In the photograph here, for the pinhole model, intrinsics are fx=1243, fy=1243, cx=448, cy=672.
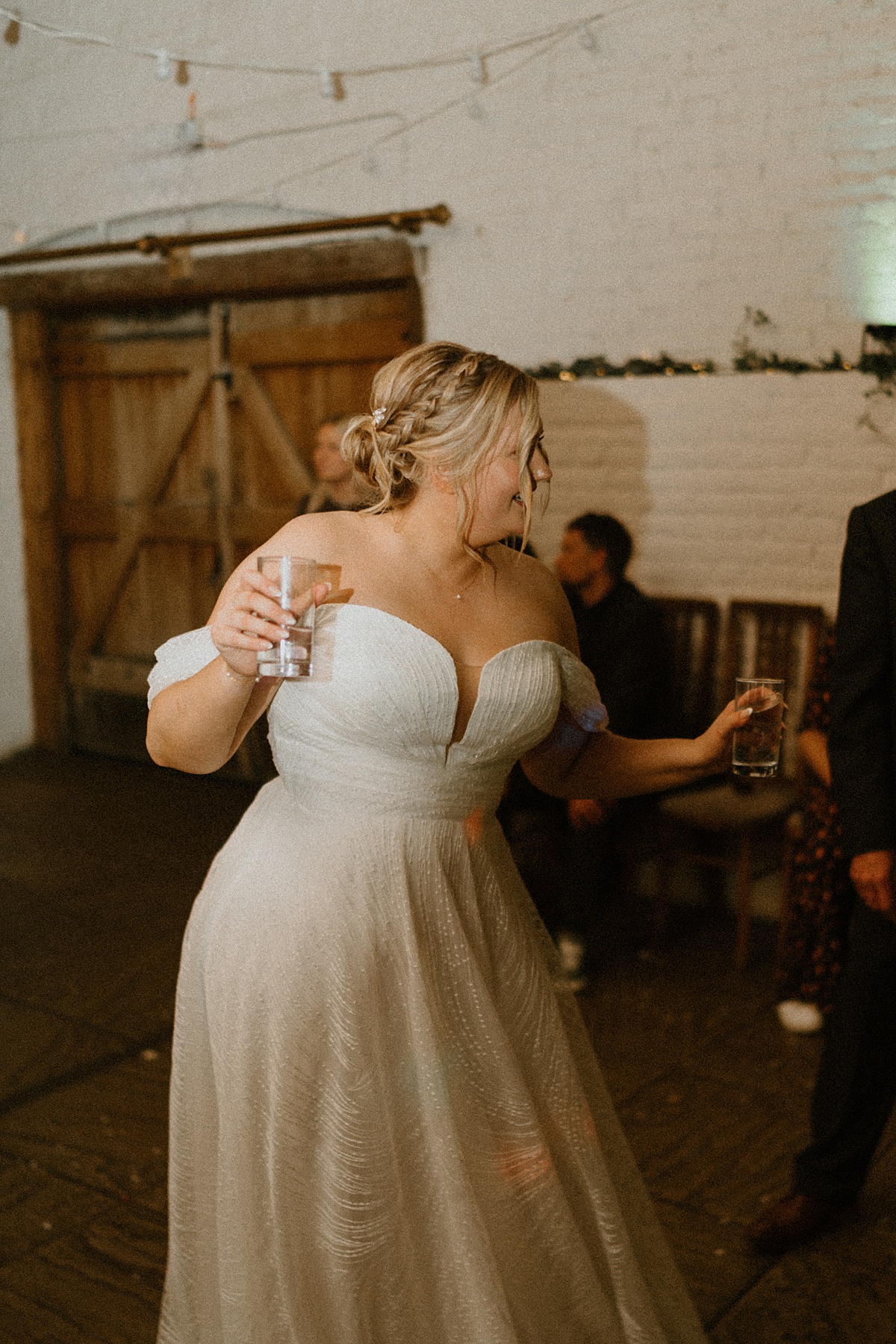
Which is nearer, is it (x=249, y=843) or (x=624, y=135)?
(x=249, y=843)

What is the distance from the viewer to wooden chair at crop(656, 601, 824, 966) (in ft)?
12.4

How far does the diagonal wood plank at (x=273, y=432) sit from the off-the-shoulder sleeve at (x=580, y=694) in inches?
153

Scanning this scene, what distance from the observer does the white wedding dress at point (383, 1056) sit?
64.0 inches

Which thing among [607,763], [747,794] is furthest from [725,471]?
[607,763]

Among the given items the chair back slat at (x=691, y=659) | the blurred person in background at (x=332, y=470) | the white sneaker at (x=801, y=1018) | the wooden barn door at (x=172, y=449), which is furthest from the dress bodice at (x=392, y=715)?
the wooden barn door at (x=172, y=449)

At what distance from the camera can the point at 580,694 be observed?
1882 millimetres

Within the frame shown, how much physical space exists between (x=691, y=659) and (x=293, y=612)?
3.09 m

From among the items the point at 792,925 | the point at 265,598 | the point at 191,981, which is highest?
the point at 265,598

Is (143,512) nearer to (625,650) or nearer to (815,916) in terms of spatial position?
(625,650)

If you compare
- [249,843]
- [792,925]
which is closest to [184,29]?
[792,925]

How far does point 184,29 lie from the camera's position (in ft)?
18.5

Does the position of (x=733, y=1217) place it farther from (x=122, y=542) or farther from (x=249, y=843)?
(x=122, y=542)

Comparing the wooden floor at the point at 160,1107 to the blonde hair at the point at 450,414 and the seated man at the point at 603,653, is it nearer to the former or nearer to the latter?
the seated man at the point at 603,653

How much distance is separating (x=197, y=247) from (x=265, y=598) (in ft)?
15.9
